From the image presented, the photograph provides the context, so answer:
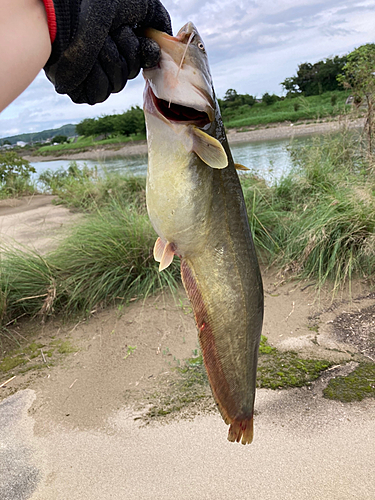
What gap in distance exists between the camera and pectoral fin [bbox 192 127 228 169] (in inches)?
55.0

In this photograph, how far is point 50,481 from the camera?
225 cm

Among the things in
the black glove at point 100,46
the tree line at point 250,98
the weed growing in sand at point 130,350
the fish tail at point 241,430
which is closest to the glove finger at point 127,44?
the black glove at point 100,46

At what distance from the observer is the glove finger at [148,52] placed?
1.33 meters

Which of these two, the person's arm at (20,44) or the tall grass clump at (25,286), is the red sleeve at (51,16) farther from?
the tall grass clump at (25,286)

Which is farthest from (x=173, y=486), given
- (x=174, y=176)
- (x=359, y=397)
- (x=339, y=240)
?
(x=339, y=240)

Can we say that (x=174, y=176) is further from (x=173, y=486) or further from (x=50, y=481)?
(x=50, y=481)

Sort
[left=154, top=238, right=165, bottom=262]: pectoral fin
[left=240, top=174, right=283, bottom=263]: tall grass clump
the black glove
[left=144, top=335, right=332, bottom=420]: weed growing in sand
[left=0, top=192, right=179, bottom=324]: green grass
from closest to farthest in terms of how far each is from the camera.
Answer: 1. the black glove
2. [left=154, top=238, right=165, bottom=262]: pectoral fin
3. [left=144, top=335, right=332, bottom=420]: weed growing in sand
4. [left=0, top=192, right=179, bottom=324]: green grass
5. [left=240, top=174, right=283, bottom=263]: tall grass clump

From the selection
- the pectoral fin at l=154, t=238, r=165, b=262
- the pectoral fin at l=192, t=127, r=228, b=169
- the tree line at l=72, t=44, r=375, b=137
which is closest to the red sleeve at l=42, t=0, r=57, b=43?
the pectoral fin at l=192, t=127, r=228, b=169

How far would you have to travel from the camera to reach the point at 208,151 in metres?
1.41

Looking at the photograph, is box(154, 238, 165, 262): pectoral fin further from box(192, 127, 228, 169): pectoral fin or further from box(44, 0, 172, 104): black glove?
box(44, 0, 172, 104): black glove

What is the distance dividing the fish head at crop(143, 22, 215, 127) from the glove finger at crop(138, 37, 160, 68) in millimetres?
34

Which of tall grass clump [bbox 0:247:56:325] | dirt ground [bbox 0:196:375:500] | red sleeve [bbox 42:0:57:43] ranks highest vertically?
red sleeve [bbox 42:0:57:43]

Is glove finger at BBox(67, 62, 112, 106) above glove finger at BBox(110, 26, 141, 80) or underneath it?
underneath

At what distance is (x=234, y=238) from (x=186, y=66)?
0.64 meters
